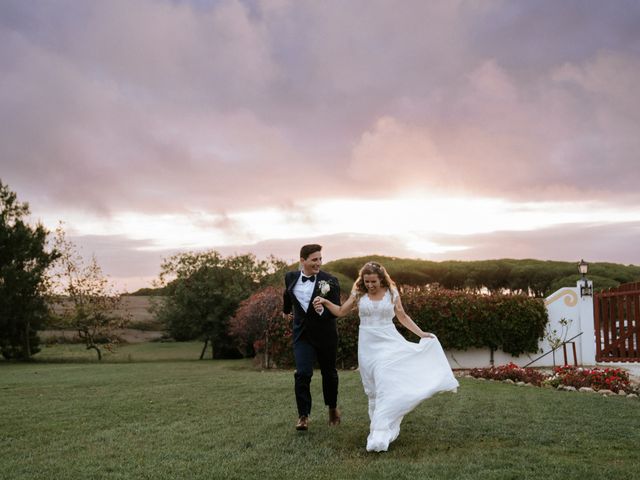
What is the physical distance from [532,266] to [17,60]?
1147 inches

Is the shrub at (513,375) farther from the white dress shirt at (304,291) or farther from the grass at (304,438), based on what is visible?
the white dress shirt at (304,291)

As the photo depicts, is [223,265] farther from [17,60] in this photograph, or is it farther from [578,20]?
[578,20]

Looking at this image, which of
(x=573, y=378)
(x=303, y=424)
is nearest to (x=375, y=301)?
(x=303, y=424)

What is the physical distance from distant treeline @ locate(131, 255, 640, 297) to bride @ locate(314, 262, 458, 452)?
27.8m

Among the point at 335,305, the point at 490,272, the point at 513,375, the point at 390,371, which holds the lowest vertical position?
the point at 513,375

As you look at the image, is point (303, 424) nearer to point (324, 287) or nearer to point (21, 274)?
point (324, 287)

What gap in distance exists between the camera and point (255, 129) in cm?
1537

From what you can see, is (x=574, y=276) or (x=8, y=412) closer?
(x=8, y=412)

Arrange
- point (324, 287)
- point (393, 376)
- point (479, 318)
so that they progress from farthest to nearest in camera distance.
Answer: point (479, 318)
point (324, 287)
point (393, 376)

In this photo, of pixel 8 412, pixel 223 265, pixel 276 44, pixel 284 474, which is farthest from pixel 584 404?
pixel 223 265

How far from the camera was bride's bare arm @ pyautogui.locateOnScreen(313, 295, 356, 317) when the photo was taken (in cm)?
674

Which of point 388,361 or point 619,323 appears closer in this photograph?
point 388,361

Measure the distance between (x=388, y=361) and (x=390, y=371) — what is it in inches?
4.1

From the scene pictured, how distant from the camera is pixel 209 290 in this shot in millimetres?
26891
